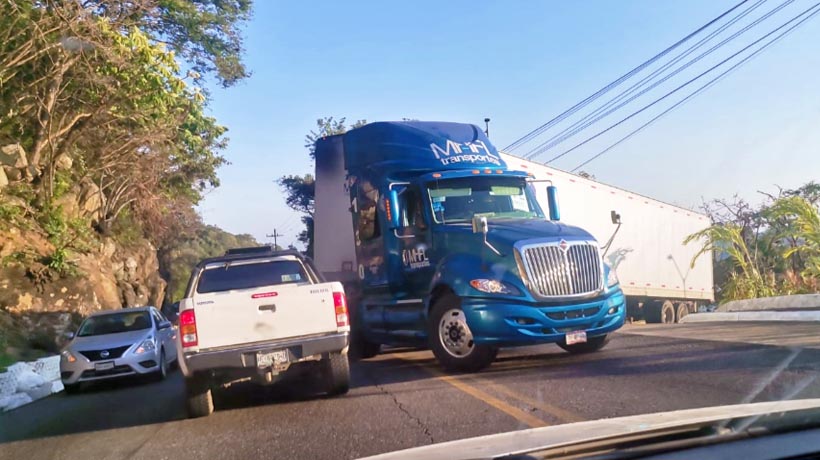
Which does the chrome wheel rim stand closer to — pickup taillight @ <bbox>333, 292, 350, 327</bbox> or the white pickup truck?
the white pickup truck

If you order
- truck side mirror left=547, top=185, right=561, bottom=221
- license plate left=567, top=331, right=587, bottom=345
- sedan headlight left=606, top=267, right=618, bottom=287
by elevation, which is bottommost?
license plate left=567, top=331, right=587, bottom=345

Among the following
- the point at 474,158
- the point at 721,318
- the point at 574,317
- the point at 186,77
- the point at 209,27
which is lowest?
the point at 721,318

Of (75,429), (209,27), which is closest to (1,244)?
(209,27)

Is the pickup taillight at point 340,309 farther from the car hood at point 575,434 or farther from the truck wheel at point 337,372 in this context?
the car hood at point 575,434

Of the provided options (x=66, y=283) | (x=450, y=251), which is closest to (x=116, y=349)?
(x=450, y=251)

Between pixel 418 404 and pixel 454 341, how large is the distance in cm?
205

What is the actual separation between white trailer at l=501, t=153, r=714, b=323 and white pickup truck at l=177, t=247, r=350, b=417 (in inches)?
297

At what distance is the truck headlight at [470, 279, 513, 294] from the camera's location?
909 centimetres

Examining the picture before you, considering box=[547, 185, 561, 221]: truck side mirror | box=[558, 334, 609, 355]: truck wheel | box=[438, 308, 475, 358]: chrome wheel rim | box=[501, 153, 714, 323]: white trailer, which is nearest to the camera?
box=[438, 308, 475, 358]: chrome wheel rim

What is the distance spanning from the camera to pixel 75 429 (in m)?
→ 8.19

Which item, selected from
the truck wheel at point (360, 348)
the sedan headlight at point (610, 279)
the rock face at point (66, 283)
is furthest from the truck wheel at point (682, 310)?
the rock face at point (66, 283)

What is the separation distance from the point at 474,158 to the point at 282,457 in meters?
6.90

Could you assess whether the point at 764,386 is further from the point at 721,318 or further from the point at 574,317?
the point at 721,318

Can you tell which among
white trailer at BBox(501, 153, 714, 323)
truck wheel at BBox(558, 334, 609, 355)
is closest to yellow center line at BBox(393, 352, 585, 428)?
truck wheel at BBox(558, 334, 609, 355)
